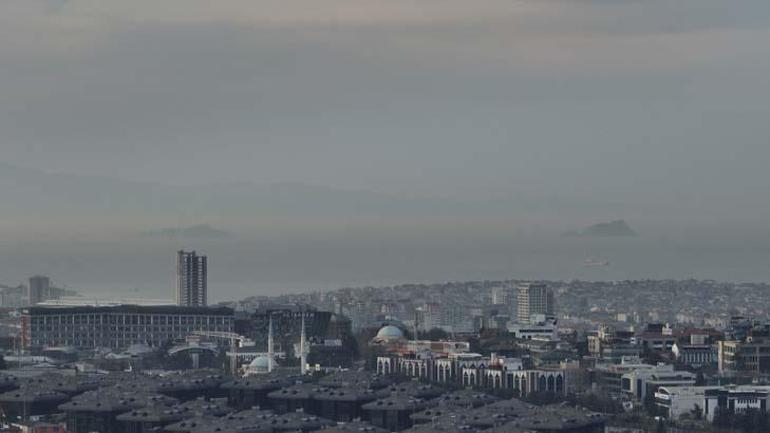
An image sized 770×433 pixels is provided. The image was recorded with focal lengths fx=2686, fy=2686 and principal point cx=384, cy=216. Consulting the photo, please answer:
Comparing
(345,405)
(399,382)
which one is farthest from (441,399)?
(399,382)

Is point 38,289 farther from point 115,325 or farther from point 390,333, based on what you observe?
point 390,333

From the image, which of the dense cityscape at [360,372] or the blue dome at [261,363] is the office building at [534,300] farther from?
the blue dome at [261,363]

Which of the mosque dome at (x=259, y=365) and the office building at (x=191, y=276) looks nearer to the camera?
the mosque dome at (x=259, y=365)

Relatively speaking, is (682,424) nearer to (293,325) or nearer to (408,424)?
(408,424)

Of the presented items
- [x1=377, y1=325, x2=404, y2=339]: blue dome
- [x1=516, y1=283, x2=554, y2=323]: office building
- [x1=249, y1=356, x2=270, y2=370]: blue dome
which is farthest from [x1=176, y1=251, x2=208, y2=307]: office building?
[x1=249, y1=356, x2=270, y2=370]: blue dome

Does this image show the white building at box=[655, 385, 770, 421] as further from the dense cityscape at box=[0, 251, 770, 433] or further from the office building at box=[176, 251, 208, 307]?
the office building at box=[176, 251, 208, 307]

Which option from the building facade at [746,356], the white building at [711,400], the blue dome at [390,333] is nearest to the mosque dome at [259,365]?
the blue dome at [390,333]
